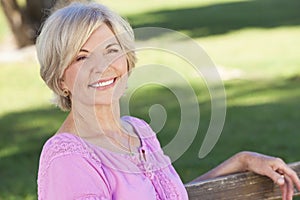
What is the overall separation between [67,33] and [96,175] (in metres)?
0.51

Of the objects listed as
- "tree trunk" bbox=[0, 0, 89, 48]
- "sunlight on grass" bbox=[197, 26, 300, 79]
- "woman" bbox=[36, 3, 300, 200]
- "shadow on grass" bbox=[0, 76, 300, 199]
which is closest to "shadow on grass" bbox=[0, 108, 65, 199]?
"shadow on grass" bbox=[0, 76, 300, 199]

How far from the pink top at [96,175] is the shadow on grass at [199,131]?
4.37 metres

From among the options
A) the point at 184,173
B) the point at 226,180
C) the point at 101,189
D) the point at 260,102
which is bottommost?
the point at 260,102

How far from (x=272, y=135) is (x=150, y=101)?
2562 millimetres

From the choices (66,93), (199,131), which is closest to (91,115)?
(66,93)

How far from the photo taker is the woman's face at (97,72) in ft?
10.3

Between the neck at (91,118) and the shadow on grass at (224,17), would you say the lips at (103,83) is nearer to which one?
the neck at (91,118)

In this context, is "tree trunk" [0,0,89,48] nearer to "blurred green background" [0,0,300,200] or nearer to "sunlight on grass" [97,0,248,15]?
"blurred green background" [0,0,300,200]

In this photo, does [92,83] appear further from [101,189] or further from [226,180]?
[226,180]

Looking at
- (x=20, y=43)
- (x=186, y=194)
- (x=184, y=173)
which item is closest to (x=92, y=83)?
(x=186, y=194)

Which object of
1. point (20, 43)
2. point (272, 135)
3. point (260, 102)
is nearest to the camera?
point (272, 135)

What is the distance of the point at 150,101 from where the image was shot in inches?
454

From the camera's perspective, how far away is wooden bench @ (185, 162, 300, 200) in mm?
3514

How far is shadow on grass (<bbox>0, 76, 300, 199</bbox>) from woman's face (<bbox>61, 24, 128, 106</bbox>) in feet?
14.7
